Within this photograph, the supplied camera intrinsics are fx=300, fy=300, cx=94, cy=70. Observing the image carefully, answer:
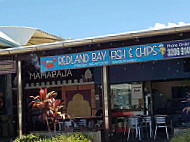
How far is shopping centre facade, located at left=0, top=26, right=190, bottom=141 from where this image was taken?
9.77 m

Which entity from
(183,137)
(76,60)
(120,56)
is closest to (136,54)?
(120,56)

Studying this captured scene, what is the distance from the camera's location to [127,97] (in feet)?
45.5

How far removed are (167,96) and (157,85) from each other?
68cm

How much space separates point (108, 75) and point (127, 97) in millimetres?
3666

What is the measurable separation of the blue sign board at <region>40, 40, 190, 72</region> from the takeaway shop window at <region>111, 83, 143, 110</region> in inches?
148

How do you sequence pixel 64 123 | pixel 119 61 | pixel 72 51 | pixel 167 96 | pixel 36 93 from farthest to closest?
pixel 36 93
pixel 167 96
pixel 64 123
pixel 72 51
pixel 119 61

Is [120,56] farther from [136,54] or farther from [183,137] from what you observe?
[183,137]

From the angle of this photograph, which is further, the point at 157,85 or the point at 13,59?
the point at 157,85

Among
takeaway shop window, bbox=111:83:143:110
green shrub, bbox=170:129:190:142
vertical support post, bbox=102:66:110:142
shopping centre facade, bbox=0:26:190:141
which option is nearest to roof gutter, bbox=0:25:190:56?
shopping centre facade, bbox=0:26:190:141

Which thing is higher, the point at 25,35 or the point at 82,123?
the point at 25,35

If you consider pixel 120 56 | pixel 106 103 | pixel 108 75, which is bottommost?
pixel 106 103

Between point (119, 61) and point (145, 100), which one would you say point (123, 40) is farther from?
point (145, 100)

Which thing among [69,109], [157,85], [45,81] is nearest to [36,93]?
[45,81]

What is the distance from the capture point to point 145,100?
13656 mm
